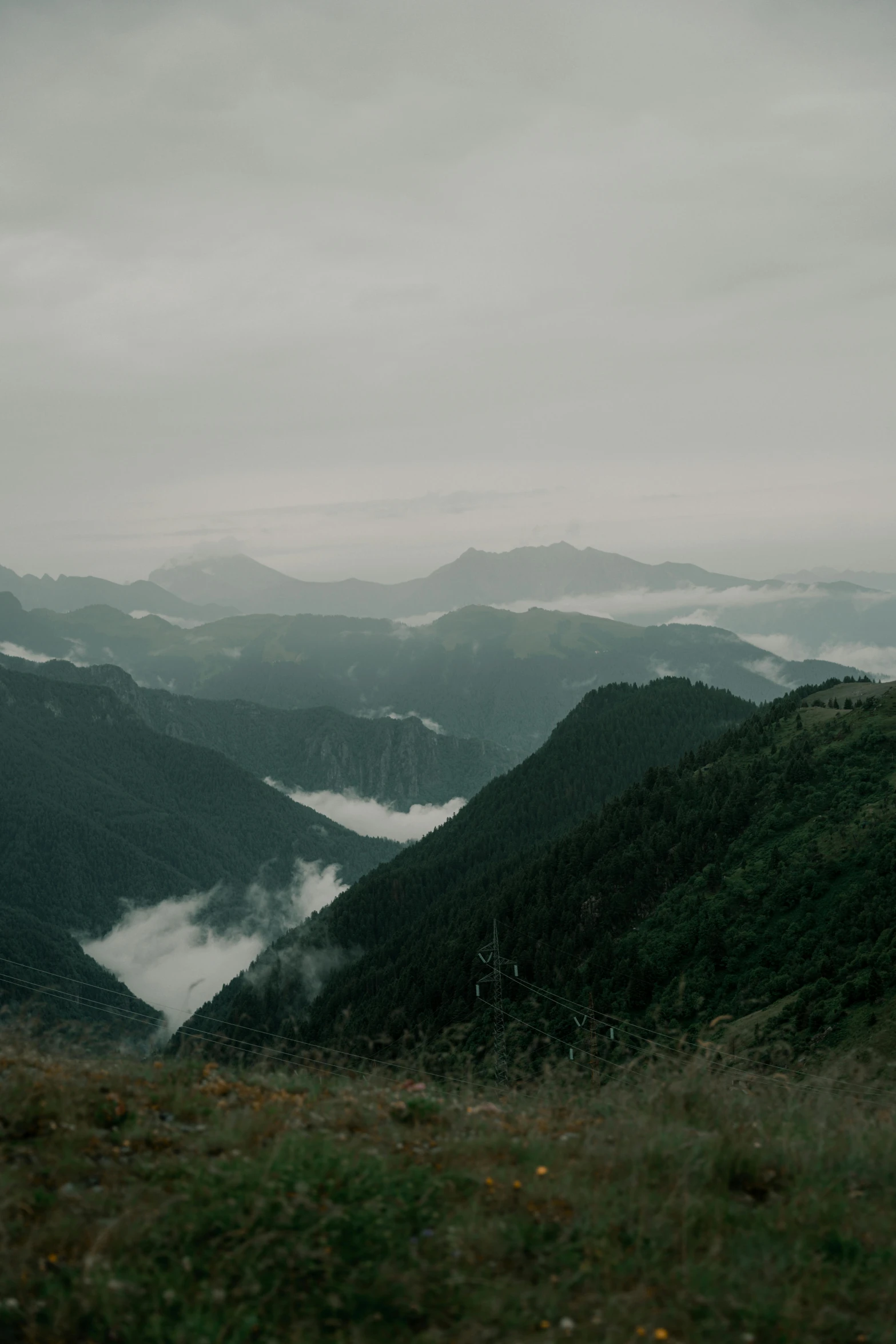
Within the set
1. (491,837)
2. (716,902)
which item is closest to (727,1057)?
(716,902)

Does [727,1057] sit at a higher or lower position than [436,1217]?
lower

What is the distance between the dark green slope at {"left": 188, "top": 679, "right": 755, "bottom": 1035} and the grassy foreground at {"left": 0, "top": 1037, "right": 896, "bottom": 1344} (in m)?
98.7

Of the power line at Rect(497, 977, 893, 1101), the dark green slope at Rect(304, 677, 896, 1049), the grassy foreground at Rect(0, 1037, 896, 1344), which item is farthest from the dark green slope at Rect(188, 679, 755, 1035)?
the grassy foreground at Rect(0, 1037, 896, 1344)

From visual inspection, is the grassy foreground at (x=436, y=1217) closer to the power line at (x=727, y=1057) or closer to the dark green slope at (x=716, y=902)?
the power line at (x=727, y=1057)

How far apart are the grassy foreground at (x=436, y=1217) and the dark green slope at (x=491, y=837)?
98.7 meters

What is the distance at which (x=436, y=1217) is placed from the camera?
7504mm

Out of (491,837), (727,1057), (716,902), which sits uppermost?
(727,1057)

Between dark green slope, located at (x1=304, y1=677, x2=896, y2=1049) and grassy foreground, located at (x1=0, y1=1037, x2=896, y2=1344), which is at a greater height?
grassy foreground, located at (x1=0, y1=1037, x2=896, y2=1344)

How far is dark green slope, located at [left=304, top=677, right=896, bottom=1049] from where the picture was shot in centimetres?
4525

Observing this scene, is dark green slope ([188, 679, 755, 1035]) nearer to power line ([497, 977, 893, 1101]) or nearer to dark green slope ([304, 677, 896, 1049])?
dark green slope ([304, 677, 896, 1049])

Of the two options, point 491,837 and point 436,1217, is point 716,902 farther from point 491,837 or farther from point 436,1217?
point 491,837

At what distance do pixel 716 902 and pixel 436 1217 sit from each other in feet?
187

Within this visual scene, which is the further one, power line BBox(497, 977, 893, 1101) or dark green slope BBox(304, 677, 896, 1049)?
dark green slope BBox(304, 677, 896, 1049)

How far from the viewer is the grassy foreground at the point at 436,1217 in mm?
6328
